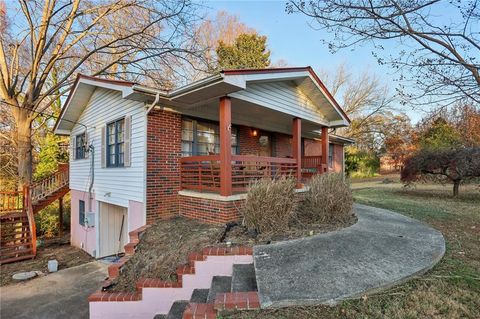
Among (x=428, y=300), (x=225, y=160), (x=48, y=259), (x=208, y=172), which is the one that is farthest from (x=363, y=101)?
(x=48, y=259)

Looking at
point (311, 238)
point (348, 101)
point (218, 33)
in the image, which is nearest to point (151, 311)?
point (311, 238)

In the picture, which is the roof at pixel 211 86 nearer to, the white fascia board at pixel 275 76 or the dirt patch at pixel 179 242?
the white fascia board at pixel 275 76

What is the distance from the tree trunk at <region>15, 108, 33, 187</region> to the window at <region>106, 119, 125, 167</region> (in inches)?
217

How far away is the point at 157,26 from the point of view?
1286cm

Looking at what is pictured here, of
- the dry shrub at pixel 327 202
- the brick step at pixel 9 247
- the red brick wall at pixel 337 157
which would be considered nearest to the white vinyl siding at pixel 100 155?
the brick step at pixel 9 247

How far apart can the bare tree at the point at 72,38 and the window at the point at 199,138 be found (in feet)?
22.1

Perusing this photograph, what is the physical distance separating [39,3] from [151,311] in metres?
13.6

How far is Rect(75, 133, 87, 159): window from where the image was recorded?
10289 millimetres

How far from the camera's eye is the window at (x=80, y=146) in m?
10.3

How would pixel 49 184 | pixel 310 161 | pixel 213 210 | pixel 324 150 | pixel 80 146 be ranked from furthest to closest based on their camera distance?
1. pixel 49 184
2. pixel 310 161
3. pixel 80 146
4. pixel 324 150
5. pixel 213 210

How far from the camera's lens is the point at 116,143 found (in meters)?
7.84

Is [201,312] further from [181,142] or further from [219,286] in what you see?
[181,142]

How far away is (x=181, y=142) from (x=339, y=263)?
504cm

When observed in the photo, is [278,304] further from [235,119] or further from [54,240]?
[54,240]
